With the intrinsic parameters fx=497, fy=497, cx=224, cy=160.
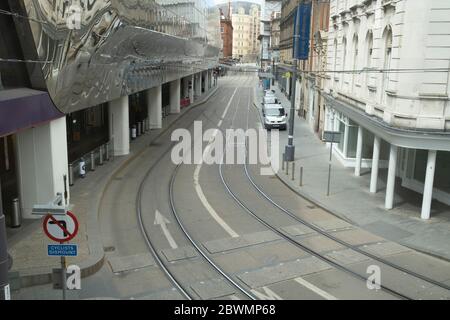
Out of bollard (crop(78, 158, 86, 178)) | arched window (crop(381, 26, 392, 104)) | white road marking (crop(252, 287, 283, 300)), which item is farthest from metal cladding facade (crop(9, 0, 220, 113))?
arched window (crop(381, 26, 392, 104))

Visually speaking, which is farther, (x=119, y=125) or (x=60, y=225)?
(x=119, y=125)

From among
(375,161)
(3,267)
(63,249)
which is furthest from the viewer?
(375,161)

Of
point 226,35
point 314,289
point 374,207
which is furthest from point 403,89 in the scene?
point 226,35

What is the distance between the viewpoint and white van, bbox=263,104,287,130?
120 ft

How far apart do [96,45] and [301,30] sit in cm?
1413

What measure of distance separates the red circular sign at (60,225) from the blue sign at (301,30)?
2079 cm

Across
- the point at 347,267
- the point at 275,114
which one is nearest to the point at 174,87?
the point at 275,114

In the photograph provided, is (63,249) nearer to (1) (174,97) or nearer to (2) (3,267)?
(2) (3,267)

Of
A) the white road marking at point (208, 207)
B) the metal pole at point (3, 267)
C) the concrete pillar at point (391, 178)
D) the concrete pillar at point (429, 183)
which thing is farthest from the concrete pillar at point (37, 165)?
the concrete pillar at point (429, 183)

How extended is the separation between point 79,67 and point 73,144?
10.4m

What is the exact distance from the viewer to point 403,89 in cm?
1520

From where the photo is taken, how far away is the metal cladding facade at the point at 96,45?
13242 millimetres

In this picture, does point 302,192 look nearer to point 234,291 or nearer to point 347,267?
point 347,267

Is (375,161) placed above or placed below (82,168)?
above
